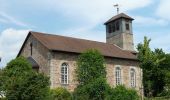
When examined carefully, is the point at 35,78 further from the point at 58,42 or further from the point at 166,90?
the point at 166,90

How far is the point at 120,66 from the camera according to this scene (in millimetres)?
44188

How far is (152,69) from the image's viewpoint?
5275cm

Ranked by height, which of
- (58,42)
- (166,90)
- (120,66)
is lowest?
(166,90)

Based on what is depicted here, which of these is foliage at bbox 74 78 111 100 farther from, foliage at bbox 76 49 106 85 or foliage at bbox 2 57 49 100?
foliage at bbox 2 57 49 100

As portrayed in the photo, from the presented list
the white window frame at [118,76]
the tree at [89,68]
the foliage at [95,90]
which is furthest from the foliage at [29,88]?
the white window frame at [118,76]

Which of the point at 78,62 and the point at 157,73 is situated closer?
the point at 78,62

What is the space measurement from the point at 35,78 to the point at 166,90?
1160 inches

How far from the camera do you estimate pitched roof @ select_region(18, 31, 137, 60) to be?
39656 millimetres

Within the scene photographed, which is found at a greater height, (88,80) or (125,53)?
(125,53)

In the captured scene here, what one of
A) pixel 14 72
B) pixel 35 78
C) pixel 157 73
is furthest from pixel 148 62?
pixel 35 78

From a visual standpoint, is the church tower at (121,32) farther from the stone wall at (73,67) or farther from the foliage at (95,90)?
the foliage at (95,90)

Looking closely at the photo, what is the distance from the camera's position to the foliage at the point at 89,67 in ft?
126

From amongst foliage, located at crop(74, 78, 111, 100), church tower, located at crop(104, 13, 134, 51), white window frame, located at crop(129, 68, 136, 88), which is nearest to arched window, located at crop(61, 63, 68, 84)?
foliage, located at crop(74, 78, 111, 100)

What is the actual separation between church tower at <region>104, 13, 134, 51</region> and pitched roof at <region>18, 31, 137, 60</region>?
97.5 inches
